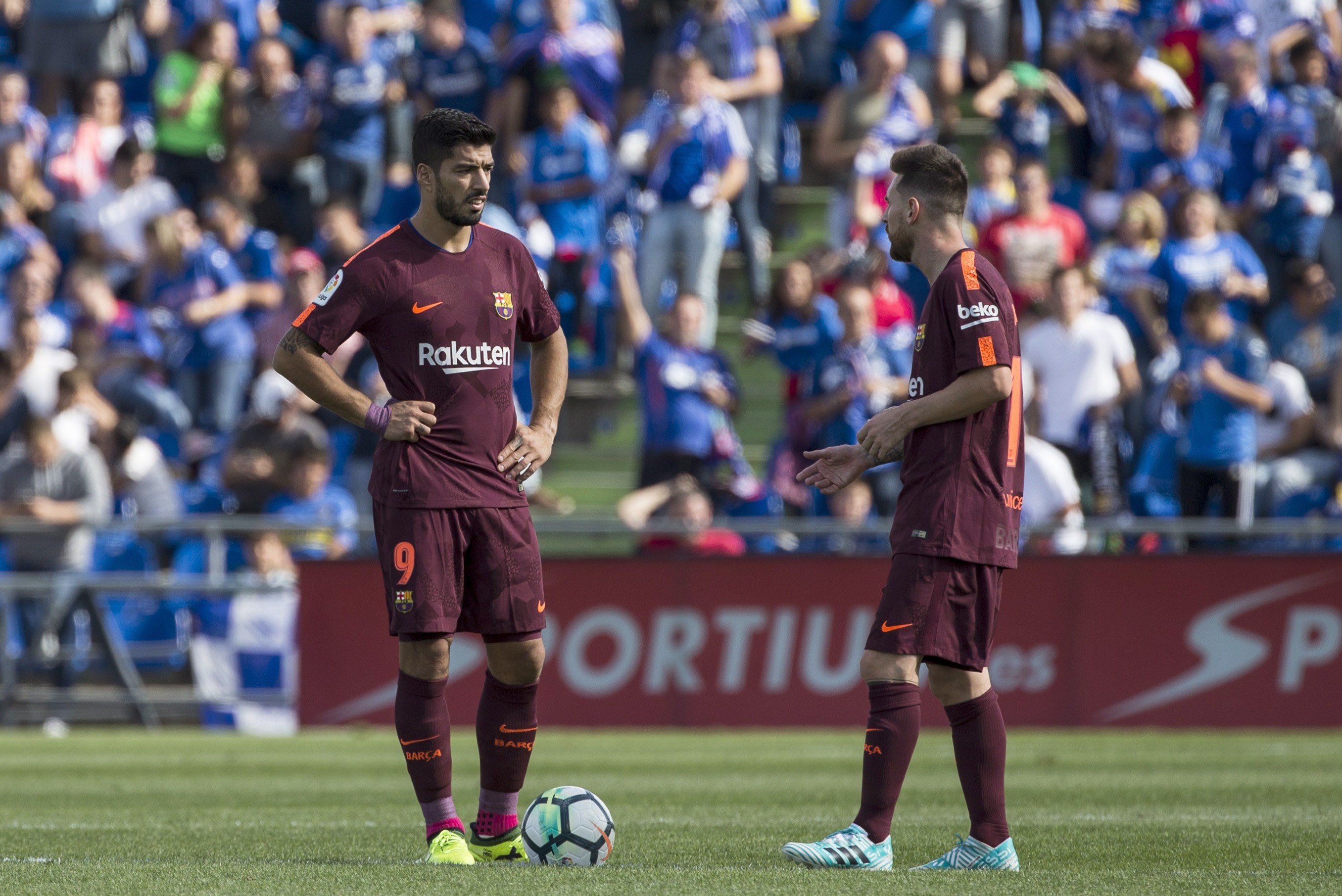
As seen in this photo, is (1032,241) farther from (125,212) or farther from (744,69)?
(125,212)

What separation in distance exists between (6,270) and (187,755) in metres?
7.39

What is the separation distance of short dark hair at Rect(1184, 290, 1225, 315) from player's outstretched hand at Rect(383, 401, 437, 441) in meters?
8.71

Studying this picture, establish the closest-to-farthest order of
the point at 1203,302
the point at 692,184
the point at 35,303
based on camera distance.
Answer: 1. the point at 1203,302
2. the point at 692,184
3. the point at 35,303

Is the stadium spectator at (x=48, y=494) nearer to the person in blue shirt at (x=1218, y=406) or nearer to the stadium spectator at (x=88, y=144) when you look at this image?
the stadium spectator at (x=88, y=144)

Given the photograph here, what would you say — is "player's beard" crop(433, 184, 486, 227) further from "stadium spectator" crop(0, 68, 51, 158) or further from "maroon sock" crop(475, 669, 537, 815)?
"stadium spectator" crop(0, 68, 51, 158)

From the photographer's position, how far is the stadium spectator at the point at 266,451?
47.2 ft

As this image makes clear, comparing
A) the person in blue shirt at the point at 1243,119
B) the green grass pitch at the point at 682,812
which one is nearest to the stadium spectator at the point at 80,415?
the green grass pitch at the point at 682,812

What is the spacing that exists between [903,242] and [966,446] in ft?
2.42

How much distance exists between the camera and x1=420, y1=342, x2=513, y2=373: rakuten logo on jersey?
20.6 feet

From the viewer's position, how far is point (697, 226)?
51.3 feet

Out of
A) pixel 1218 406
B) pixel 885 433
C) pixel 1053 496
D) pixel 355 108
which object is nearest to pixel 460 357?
pixel 885 433

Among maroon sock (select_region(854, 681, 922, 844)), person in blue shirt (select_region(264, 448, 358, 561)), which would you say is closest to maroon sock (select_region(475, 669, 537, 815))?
maroon sock (select_region(854, 681, 922, 844))

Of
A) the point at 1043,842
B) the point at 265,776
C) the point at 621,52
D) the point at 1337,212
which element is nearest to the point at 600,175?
the point at 621,52

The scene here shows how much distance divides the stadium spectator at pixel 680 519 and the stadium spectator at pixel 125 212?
631 centimetres
